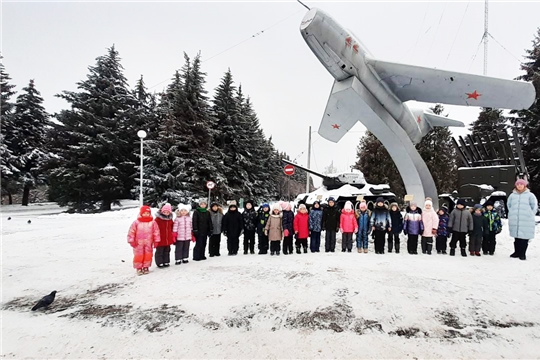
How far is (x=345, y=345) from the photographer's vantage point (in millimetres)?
2701

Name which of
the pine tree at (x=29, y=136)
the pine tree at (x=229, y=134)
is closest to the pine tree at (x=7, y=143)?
the pine tree at (x=29, y=136)

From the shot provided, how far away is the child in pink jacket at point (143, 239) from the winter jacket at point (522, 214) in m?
7.29

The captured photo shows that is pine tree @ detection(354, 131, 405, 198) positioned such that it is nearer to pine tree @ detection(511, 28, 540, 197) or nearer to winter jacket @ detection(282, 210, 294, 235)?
pine tree @ detection(511, 28, 540, 197)

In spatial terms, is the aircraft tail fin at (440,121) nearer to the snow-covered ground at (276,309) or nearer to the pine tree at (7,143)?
the snow-covered ground at (276,309)

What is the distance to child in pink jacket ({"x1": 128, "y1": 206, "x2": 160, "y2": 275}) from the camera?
5152 mm

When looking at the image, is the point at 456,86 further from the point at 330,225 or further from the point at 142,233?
the point at 142,233

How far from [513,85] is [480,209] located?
14.8 feet

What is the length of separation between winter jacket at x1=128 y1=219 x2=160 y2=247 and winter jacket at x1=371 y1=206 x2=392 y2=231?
4851 mm

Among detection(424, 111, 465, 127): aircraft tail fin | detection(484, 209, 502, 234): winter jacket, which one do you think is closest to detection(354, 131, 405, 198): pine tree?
detection(424, 111, 465, 127): aircraft tail fin

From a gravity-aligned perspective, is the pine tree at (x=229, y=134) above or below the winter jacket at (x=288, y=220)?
above

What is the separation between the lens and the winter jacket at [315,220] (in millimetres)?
7116

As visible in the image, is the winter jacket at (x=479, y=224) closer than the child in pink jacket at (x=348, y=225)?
Yes

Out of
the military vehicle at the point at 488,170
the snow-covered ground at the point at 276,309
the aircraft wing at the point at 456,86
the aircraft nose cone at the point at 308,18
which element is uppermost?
the aircraft nose cone at the point at 308,18

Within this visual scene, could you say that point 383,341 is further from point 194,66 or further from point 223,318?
point 194,66
